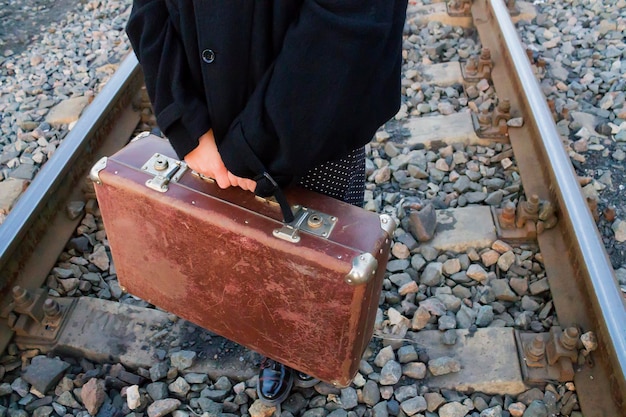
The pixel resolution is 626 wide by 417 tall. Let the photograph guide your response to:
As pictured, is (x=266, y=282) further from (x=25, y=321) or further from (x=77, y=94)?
(x=77, y=94)

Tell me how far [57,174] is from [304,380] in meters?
1.56

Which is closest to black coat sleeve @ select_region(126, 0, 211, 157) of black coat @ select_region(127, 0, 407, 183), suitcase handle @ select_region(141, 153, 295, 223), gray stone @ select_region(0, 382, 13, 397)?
black coat @ select_region(127, 0, 407, 183)

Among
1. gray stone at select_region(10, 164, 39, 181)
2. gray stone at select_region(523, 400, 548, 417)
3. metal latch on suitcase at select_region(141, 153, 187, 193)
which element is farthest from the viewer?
gray stone at select_region(10, 164, 39, 181)

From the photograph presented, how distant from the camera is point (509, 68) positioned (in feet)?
11.8

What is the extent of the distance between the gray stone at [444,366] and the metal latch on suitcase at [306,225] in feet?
2.77

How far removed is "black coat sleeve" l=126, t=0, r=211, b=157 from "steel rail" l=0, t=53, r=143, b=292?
126cm

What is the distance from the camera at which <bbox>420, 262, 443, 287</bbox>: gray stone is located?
8.50ft

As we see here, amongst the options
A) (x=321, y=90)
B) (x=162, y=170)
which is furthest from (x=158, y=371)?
(x=321, y=90)

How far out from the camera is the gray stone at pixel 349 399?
219 cm

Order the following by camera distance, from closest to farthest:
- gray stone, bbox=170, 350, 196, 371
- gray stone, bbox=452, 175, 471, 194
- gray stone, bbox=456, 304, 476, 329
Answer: gray stone, bbox=170, 350, 196, 371 < gray stone, bbox=456, 304, 476, 329 < gray stone, bbox=452, 175, 471, 194

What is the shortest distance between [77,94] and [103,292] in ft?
5.71

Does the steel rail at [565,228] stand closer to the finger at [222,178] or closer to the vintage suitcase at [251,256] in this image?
the vintage suitcase at [251,256]

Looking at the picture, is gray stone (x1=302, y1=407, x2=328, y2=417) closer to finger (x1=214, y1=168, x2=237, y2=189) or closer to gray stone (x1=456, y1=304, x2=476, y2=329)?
gray stone (x1=456, y1=304, x2=476, y2=329)

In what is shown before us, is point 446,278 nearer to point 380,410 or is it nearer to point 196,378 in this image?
point 380,410
